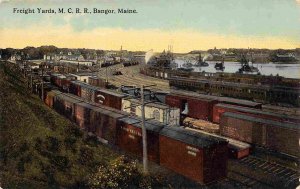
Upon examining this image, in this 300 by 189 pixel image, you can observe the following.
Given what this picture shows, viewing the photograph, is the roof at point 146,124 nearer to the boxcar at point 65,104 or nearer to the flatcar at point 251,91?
the boxcar at point 65,104


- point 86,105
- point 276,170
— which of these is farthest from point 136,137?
point 276,170

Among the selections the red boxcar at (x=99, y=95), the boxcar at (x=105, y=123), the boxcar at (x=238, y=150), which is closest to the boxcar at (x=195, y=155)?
the boxcar at (x=238, y=150)

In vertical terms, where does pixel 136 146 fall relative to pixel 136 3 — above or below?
below

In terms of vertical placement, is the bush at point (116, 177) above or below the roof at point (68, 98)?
below

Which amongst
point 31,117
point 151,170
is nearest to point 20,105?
point 31,117

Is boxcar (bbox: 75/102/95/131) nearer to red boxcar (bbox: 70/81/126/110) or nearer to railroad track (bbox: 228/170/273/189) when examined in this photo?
red boxcar (bbox: 70/81/126/110)

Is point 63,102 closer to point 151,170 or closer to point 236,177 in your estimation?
point 151,170

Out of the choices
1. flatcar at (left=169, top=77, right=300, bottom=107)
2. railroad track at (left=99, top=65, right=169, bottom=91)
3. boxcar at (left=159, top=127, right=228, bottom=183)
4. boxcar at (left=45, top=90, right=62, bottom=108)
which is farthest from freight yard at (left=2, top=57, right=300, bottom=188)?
railroad track at (left=99, top=65, right=169, bottom=91)
